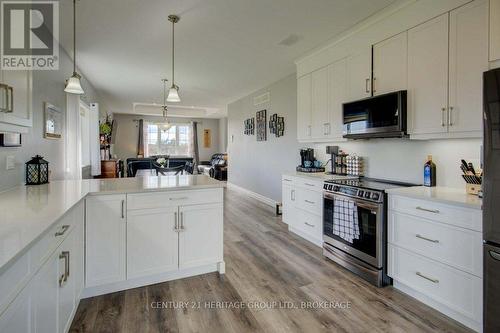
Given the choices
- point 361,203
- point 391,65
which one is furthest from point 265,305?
point 391,65

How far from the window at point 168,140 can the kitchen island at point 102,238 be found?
358 inches

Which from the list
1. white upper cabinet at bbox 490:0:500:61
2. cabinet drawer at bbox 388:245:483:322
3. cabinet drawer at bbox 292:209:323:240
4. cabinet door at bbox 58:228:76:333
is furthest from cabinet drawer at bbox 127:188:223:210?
white upper cabinet at bbox 490:0:500:61

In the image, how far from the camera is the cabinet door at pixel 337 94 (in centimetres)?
336

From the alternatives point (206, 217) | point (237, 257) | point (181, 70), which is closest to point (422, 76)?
point (206, 217)

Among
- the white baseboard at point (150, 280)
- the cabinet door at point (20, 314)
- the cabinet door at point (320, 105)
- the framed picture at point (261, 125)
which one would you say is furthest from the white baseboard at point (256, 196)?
the cabinet door at point (20, 314)

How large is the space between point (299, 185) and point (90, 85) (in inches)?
199

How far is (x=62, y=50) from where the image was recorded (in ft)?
12.2

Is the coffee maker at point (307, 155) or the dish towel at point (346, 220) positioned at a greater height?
the coffee maker at point (307, 155)

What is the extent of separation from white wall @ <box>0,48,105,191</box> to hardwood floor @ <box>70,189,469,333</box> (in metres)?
1.32

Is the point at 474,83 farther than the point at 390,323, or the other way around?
the point at 474,83

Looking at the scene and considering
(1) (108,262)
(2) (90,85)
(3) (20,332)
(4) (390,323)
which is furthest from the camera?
(2) (90,85)

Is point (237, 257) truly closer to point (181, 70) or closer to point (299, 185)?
point (299, 185)

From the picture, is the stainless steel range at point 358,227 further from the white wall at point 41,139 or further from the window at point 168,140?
the window at point 168,140

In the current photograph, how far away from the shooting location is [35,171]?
2637mm
